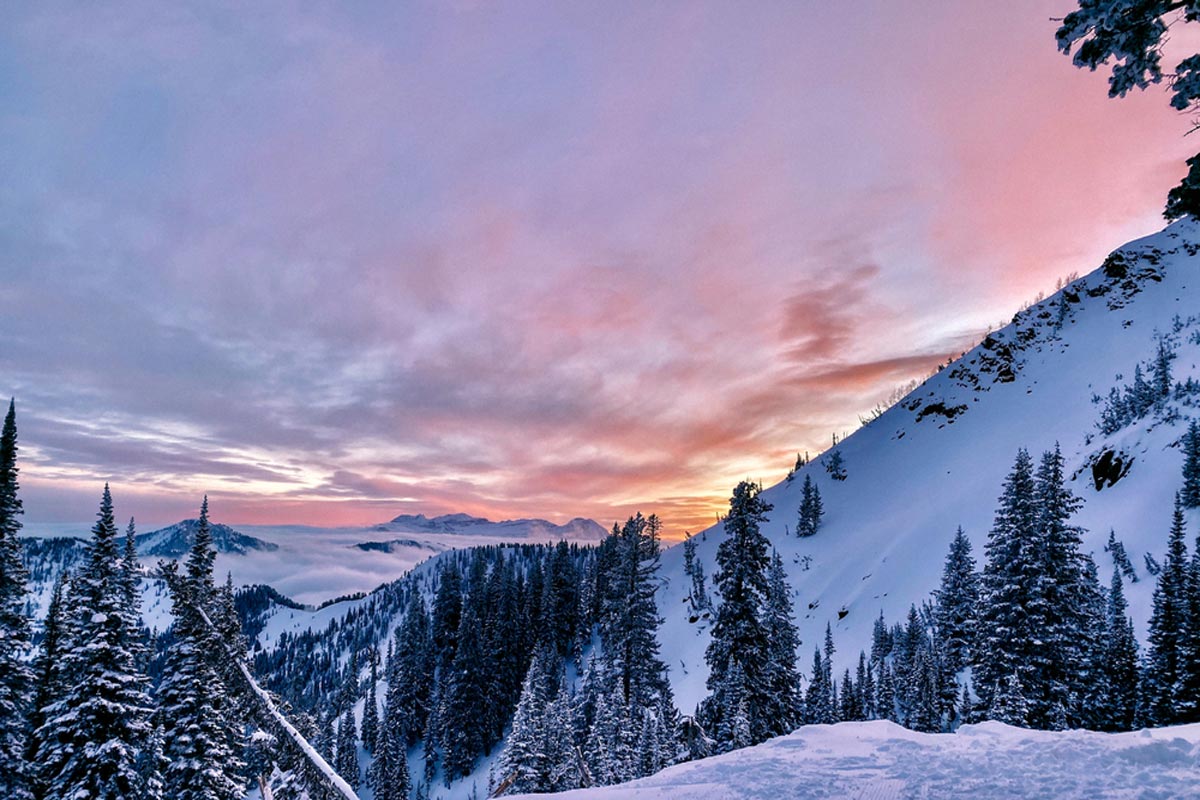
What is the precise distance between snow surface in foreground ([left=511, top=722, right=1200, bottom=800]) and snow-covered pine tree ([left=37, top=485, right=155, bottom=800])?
1954 cm

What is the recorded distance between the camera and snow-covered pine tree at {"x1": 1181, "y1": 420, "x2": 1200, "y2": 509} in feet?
182

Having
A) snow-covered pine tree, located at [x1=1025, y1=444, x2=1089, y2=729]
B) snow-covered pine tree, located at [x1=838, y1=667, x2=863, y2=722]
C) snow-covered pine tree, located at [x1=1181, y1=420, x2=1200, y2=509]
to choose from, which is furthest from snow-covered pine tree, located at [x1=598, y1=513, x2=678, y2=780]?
snow-covered pine tree, located at [x1=1181, y1=420, x2=1200, y2=509]

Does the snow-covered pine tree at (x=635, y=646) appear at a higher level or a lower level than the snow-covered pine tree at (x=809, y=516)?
lower

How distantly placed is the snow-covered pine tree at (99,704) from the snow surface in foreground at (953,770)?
19542mm

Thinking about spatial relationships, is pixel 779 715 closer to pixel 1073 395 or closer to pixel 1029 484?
pixel 1029 484

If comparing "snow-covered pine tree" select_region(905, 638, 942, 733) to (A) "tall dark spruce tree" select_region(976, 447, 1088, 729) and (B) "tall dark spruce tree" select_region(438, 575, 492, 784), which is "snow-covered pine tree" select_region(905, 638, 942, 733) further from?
(B) "tall dark spruce tree" select_region(438, 575, 492, 784)

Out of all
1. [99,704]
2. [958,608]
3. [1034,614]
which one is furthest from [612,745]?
[958,608]

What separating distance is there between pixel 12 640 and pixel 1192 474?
90.6m

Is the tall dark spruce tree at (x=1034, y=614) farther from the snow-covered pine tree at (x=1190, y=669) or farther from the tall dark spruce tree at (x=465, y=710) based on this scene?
the tall dark spruce tree at (x=465, y=710)

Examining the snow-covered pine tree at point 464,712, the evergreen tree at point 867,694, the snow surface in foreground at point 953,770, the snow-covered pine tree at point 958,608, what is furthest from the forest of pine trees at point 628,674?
the snow-covered pine tree at point 464,712

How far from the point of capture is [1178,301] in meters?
151

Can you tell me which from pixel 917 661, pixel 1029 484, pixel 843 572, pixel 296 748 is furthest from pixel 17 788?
pixel 843 572

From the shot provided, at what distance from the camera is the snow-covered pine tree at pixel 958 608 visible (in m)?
47.0

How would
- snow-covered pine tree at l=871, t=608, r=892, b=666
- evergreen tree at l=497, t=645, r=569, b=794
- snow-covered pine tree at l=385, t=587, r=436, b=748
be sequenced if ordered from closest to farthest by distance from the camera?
evergreen tree at l=497, t=645, r=569, b=794 → snow-covered pine tree at l=871, t=608, r=892, b=666 → snow-covered pine tree at l=385, t=587, r=436, b=748
